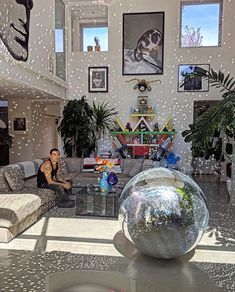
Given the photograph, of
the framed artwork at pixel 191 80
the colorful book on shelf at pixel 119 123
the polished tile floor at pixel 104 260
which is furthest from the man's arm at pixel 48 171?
the framed artwork at pixel 191 80

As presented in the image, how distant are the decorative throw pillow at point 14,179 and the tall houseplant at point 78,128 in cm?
312

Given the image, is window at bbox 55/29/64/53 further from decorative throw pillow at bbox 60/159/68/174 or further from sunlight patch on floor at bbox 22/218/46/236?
sunlight patch on floor at bbox 22/218/46/236

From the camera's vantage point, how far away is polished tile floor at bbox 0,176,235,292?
7.16 feet

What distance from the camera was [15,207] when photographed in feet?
10.2

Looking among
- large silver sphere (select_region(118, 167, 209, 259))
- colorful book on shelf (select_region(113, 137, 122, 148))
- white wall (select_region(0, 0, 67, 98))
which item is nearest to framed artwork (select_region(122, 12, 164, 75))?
colorful book on shelf (select_region(113, 137, 122, 148))

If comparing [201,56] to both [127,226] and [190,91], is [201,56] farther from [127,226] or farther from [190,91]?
[127,226]

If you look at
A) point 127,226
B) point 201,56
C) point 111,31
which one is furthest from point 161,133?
point 127,226

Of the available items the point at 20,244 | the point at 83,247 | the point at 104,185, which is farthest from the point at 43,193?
the point at 83,247

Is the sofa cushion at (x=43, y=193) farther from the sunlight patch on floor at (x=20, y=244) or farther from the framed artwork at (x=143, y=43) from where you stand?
the framed artwork at (x=143, y=43)

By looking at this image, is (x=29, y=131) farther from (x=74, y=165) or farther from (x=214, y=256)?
(x=214, y=256)

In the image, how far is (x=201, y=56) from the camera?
7.45 meters

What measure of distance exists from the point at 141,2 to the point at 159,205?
22.3 feet

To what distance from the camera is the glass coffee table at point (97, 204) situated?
4000 mm

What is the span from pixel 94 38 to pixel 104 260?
6956mm
